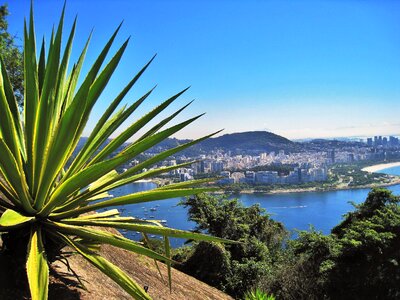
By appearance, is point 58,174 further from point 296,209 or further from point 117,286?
point 296,209

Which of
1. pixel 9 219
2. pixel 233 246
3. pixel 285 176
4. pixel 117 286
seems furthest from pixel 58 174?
pixel 285 176

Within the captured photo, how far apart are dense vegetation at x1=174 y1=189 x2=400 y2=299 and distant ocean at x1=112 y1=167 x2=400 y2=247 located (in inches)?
1513

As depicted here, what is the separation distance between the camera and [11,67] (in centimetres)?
1011

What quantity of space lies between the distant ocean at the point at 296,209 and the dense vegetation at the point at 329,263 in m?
38.4

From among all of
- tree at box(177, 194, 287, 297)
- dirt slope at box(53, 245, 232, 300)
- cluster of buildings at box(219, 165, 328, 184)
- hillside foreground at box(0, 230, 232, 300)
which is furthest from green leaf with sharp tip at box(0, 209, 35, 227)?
cluster of buildings at box(219, 165, 328, 184)

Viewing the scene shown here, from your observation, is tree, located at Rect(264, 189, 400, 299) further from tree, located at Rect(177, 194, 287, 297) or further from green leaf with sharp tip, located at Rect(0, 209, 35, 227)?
green leaf with sharp tip, located at Rect(0, 209, 35, 227)

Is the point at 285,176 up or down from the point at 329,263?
down

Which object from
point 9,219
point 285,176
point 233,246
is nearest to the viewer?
point 9,219

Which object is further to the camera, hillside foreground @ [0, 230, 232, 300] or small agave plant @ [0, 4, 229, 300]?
hillside foreground @ [0, 230, 232, 300]

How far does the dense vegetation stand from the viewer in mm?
9906

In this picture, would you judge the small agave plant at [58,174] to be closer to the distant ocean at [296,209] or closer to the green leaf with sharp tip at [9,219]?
the green leaf with sharp tip at [9,219]

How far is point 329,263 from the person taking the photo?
991cm

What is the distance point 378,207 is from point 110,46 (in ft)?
39.4

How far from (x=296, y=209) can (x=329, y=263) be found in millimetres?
75387
